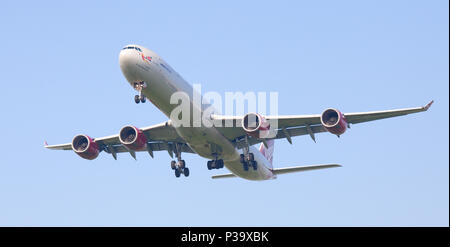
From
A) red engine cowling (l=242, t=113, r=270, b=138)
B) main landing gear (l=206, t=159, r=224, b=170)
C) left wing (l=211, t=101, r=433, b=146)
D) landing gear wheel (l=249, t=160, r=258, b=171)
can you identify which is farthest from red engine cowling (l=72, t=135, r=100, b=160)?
red engine cowling (l=242, t=113, r=270, b=138)

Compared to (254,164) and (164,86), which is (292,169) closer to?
(254,164)

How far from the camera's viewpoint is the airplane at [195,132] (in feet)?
152

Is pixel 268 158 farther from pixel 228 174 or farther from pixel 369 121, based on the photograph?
pixel 369 121

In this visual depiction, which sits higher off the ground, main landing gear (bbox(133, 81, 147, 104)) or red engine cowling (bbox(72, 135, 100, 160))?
red engine cowling (bbox(72, 135, 100, 160))

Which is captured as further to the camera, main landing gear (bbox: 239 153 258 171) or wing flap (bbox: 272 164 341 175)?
wing flap (bbox: 272 164 341 175)

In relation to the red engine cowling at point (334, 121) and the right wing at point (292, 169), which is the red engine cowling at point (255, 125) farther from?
the right wing at point (292, 169)

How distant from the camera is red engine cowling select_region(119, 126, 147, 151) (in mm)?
51531

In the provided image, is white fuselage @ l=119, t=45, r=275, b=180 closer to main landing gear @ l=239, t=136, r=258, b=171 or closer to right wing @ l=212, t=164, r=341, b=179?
main landing gear @ l=239, t=136, r=258, b=171

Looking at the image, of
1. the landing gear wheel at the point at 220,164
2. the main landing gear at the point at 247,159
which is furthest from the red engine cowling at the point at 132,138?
the main landing gear at the point at 247,159

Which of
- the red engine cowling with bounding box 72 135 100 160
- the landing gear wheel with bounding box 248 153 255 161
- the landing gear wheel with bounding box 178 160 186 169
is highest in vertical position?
the red engine cowling with bounding box 72 135 100 160

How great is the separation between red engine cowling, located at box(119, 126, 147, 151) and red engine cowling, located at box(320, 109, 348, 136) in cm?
1318

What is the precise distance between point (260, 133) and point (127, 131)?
1012 cm
